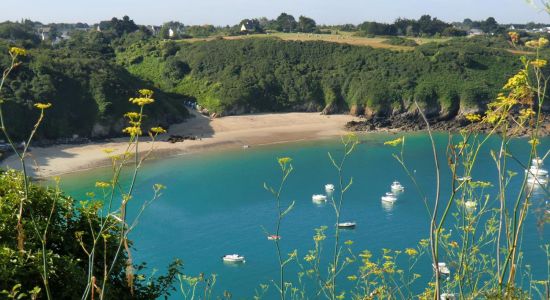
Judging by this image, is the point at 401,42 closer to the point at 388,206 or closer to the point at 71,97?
the point at 71,97

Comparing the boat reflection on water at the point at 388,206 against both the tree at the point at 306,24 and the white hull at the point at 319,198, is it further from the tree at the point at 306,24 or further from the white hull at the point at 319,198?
the tree at the point at 306,24

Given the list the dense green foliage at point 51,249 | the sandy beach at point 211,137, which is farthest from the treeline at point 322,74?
the dense green foliage at point 51,249

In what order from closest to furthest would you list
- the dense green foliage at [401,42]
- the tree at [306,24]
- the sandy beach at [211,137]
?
the sandy beach at [211,137] < the dense green foliage at [401,42] < the tree at [306,24]

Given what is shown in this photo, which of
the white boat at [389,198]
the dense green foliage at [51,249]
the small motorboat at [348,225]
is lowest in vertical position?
the white boat at [389,198]

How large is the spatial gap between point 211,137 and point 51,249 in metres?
40.6

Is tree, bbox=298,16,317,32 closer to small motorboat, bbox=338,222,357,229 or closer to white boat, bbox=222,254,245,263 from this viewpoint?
small motorboat, bbox=338,222,357,229

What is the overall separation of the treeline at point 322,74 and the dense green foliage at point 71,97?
8.72 metres

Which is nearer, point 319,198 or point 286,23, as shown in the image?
point 319,198

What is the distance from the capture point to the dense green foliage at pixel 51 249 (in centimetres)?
630

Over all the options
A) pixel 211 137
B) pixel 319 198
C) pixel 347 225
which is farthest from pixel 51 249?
pixel 211 137

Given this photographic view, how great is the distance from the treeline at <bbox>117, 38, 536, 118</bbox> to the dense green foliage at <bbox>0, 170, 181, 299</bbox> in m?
48.8

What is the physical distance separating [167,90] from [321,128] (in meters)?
18.9

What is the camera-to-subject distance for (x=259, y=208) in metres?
30.0

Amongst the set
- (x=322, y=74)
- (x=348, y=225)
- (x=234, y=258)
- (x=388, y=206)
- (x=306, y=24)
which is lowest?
(x=388, y=206)
